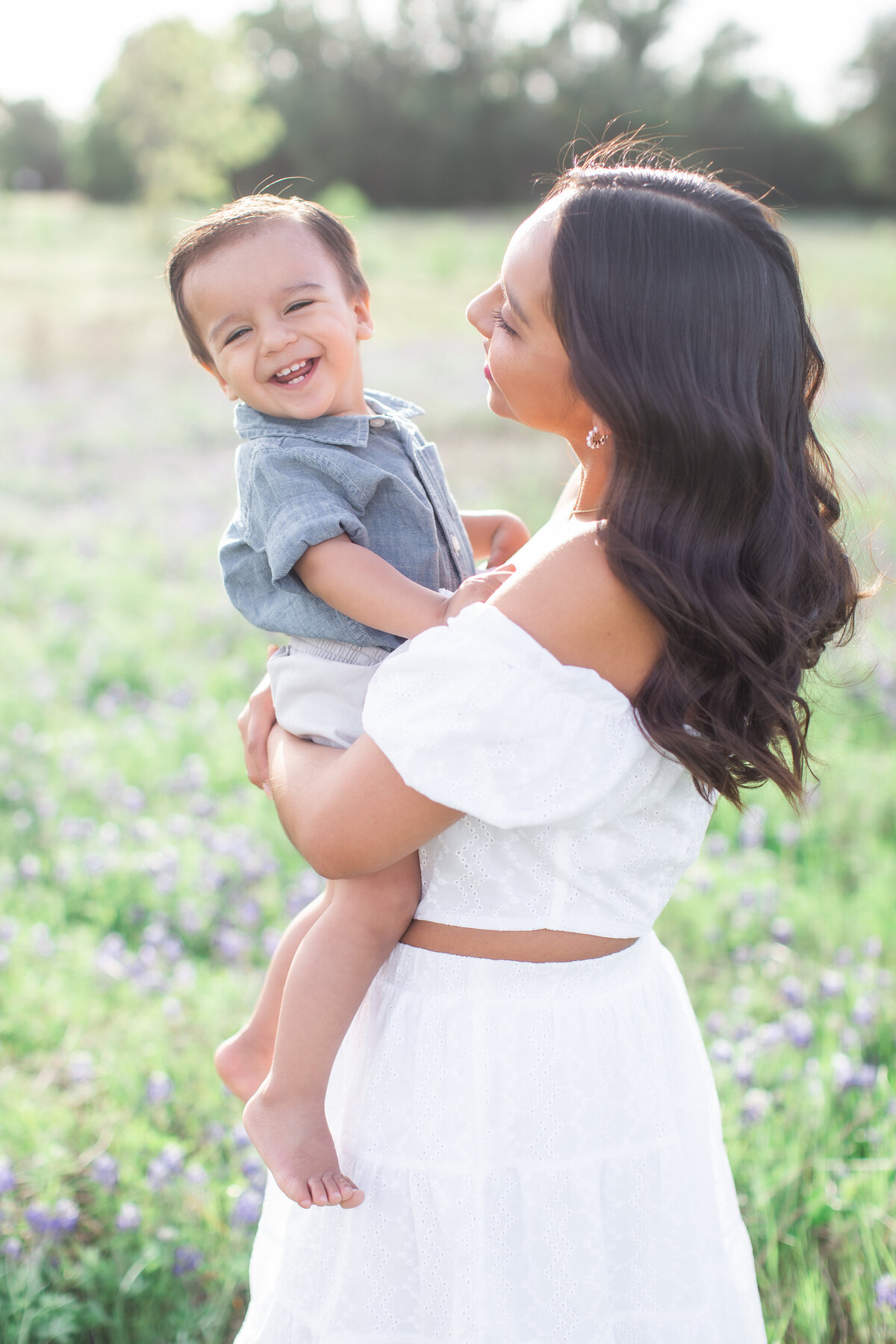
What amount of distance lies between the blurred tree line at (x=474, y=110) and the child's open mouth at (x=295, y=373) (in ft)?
123

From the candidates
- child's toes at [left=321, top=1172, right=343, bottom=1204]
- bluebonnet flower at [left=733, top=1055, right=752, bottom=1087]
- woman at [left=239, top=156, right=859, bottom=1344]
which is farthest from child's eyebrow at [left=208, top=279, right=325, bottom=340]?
bluebonnet flower at [left=733, top=1055, right=752, bottom=1087]

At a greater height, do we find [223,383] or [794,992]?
[223,383]

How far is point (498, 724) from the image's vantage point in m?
1.16

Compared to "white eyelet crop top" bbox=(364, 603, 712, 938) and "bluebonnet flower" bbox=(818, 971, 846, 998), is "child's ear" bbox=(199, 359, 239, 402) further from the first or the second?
"bluebonnet flower" bbox=(818, 971, 846, 998)

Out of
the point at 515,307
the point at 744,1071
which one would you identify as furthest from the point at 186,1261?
the point at 515,307

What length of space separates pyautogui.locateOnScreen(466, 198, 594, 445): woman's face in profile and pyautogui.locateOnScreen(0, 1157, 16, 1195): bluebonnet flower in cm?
172

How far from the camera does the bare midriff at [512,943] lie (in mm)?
1334

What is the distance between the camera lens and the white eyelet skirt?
1.34 m

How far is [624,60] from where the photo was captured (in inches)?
1641

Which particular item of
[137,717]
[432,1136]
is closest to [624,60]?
[137,717]

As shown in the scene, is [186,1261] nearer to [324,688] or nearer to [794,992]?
[324,688]

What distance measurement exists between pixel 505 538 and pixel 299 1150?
1003mm

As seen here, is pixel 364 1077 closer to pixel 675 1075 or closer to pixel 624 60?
pixel 675 1075

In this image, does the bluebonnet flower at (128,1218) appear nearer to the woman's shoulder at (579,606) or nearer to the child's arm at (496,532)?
the child's arm at (496,532)
